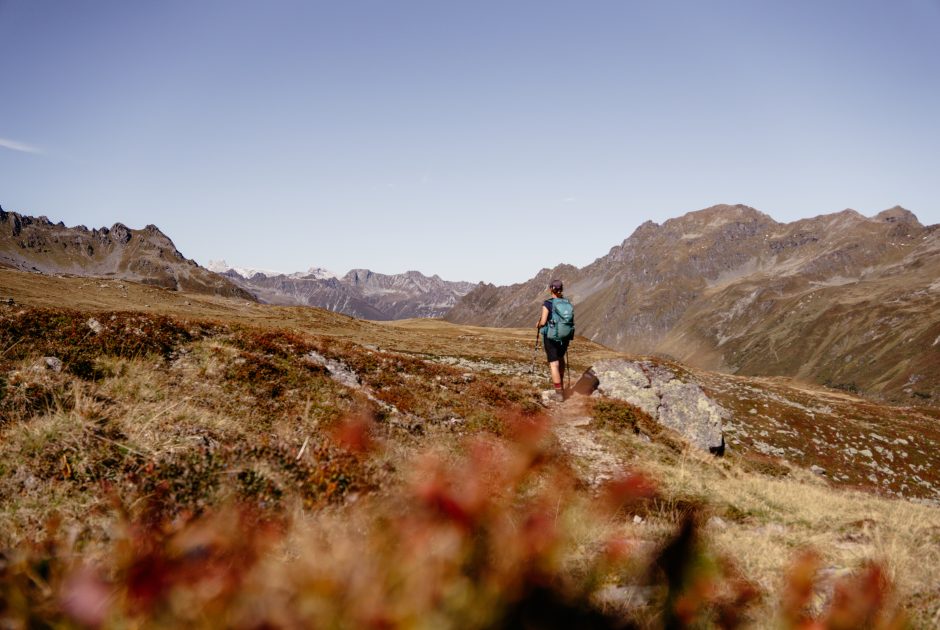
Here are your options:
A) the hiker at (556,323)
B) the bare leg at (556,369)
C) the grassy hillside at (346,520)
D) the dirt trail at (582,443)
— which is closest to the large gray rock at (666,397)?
the dirt trail at (582,443)

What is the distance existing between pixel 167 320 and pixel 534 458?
11763mm

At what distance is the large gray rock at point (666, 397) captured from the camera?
1972 cm

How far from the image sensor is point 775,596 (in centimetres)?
543

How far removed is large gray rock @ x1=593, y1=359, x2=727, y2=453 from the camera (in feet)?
64.7

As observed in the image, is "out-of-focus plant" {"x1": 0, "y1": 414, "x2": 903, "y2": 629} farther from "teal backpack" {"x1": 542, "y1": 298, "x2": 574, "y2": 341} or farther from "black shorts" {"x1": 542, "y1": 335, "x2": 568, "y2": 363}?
"black shorts" {"x1": 542, "y1": 335, "x2": 568, "y2": 363}

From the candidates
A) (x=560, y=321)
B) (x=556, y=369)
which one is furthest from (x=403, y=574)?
(x=556, y=369)

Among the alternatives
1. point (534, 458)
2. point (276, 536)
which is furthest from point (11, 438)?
point (534, 458)

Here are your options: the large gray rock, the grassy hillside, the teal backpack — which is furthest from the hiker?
the large gray rock

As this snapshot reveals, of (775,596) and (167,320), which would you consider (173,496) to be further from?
(167,320)

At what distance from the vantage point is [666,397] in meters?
21.0

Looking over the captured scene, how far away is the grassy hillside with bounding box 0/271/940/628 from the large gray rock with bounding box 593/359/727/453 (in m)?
7.43

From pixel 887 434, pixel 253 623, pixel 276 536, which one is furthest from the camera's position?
pixel 887 434

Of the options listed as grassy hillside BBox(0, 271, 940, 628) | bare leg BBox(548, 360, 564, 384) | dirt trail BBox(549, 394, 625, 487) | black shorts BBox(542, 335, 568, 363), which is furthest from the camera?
bare leg BBox(548, 360, 564, 384)

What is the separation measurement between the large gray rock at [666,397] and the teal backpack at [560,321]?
5982 mm
